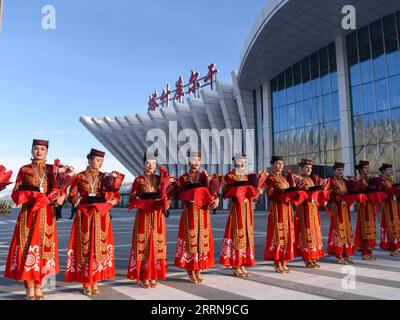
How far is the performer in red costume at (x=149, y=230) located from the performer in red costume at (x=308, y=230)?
2779mm

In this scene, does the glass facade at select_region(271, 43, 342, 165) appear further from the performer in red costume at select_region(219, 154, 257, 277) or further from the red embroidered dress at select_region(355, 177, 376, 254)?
the performer in red costume at select_region(219, 154, 257, 277)

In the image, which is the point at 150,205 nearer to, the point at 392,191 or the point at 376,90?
the point at 392,191

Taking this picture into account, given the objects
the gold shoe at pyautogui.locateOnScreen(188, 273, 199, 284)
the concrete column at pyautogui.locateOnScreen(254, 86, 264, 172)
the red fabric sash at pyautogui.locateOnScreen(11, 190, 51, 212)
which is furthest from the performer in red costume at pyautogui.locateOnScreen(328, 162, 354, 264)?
the concrete column at pyautogui.locateOnScreen(254, 86, 264, 172)

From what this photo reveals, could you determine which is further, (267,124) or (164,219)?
(267,124)

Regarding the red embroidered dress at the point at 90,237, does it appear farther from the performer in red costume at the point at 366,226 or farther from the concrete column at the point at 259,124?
the concrete column at the point at 259,124

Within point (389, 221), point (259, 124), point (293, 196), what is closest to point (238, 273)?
point (293, 196)

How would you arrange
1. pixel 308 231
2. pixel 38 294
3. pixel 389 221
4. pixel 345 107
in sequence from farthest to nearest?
1. pixel 345 107
2. pixel 389 221
3. pixel 308 231
4. pixel 38 294

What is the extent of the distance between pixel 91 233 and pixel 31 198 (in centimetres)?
94

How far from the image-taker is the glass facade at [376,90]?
2327 centimetres

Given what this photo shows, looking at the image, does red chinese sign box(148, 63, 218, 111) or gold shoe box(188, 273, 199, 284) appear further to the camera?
red chinese sign box(148, 63, 218, 111)

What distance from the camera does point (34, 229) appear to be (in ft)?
15.6

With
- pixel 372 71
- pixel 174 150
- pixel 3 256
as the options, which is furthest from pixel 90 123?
pixel 3 256

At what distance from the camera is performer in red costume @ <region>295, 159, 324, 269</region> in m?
6.77

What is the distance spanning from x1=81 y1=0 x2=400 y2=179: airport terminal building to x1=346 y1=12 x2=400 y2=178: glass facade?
0.21 feet
